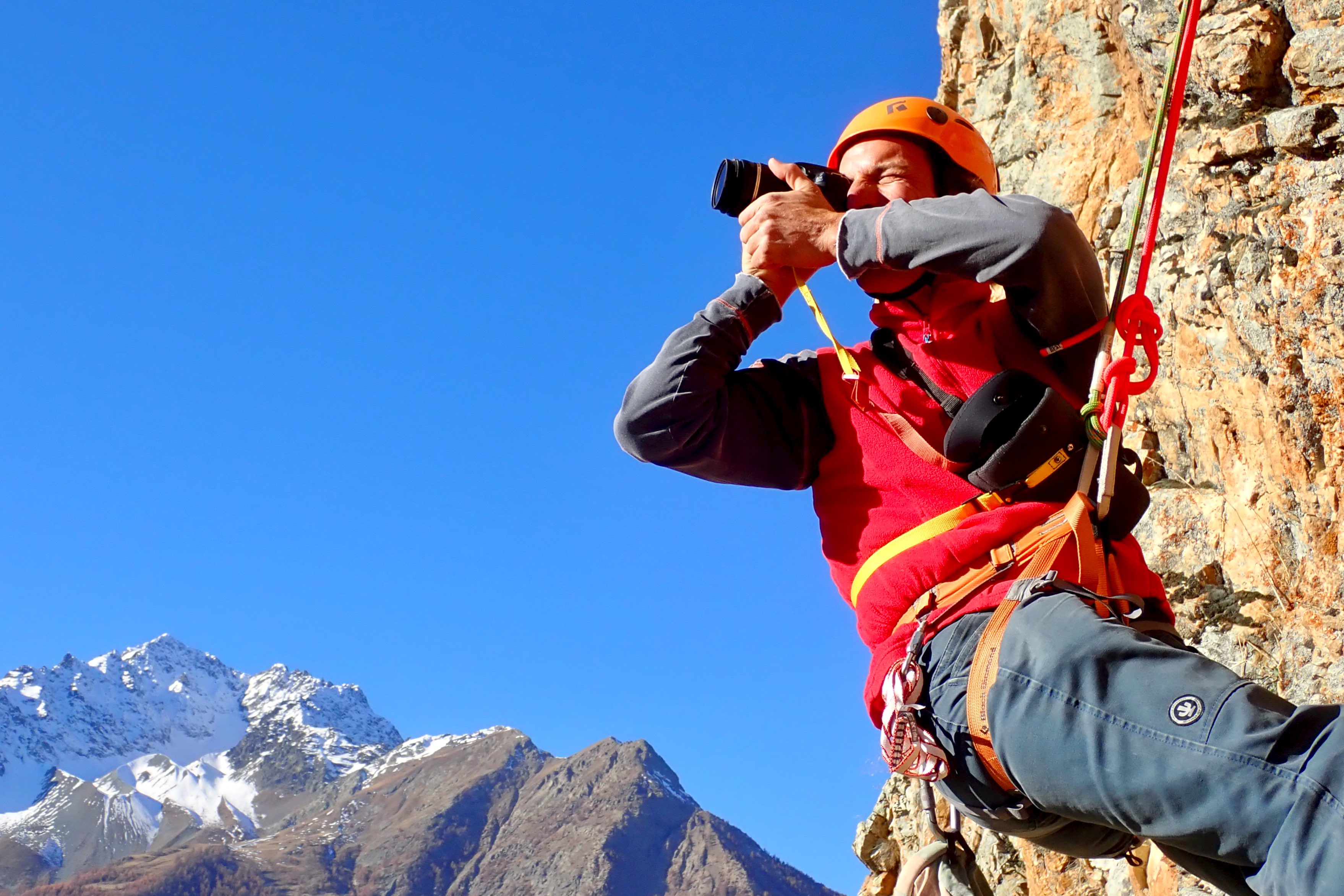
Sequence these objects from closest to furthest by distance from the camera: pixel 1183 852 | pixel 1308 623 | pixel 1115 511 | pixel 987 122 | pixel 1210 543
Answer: pixel 1183 852 → pixel 1115 511 → pixel 1308 623 → pixel 1210 543 → pixel 987 122

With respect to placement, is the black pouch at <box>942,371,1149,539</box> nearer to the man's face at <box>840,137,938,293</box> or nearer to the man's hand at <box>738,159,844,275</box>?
the man's hand at <box>738,159,844,275</box>

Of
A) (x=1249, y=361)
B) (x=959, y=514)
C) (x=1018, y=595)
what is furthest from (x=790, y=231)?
(x=1249, y=361)

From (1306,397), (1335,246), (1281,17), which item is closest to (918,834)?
(1306,397)

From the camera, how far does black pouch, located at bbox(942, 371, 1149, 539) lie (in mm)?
2863

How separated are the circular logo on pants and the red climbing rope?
842mm

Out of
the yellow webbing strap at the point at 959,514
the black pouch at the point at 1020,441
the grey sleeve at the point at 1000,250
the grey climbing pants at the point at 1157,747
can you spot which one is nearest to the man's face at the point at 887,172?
the grey sleeve at the point at 1000,250

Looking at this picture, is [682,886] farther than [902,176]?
Yes

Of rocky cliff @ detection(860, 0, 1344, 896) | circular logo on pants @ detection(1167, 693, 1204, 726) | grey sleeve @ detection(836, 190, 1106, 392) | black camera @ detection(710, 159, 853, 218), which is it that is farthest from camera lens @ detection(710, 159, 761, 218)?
rocky cliff @ detection(860, 0, 1344, 896)

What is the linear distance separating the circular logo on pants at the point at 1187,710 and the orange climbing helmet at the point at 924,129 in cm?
210

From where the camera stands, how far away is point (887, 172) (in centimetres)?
368

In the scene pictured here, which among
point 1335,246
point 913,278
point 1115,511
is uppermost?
point 1335,246

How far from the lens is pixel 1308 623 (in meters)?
5.24

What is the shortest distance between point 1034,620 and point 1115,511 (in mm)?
729

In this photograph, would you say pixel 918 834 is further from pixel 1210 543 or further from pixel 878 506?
pixel 878 506
